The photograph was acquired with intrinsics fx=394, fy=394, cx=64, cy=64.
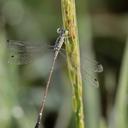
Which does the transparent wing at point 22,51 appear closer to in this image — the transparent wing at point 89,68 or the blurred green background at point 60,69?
the blurred green background at point 60,69

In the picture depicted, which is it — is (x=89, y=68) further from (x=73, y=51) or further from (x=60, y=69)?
(x=60, y=69)

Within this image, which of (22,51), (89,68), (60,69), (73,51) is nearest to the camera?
(73,51)

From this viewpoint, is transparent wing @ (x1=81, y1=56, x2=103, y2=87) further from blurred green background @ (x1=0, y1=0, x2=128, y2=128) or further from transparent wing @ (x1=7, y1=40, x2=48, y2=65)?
transparent wing @ (x1=7, y1=40, x2=48, y2=65)

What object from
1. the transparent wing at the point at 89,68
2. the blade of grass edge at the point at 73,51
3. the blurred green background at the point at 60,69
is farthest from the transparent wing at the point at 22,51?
the blade of grass edge at the point at 73,51

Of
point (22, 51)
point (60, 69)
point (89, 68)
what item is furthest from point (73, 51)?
point (60, 69)

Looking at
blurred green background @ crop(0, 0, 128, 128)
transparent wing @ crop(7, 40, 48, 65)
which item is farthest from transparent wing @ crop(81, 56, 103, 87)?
transparent wing @ crop(7, 40, 48, 65)

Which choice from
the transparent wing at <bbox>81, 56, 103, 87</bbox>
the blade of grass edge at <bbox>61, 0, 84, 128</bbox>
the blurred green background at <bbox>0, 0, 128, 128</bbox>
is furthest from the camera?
the blurred green background at <bbox>0, 0, 128, 128</bbox>
